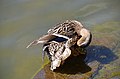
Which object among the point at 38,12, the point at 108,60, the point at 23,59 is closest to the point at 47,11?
the point at 38,12

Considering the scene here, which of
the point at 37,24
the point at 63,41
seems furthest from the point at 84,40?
the point at 37,24

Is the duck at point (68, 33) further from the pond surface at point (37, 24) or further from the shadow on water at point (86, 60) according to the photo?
the pond surface at point (37, 24)

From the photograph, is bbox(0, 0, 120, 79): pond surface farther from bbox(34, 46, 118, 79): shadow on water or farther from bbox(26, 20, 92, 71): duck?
bbox(26, 20, 92, 71): duck

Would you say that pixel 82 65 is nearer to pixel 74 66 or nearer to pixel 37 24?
pixel 74 66

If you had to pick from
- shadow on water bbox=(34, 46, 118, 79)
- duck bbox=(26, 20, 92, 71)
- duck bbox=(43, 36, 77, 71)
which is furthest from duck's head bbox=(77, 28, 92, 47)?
shadow on water bbox=(34, 46, 118, 79)

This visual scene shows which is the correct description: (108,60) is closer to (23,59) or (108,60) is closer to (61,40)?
(61,40)

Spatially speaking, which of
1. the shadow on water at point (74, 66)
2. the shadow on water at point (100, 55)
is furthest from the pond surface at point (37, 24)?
the shadow on water at point (74, 66)

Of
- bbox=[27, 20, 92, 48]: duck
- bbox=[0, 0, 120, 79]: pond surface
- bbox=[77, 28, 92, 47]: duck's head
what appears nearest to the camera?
bbox=[77, 28, 92, 47]: duck's head
